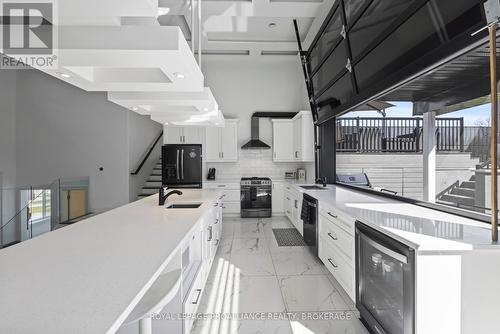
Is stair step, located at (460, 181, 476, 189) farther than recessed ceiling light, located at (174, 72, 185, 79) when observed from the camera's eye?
Yes

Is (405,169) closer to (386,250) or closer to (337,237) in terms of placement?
(337,237)

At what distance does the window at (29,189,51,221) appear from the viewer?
201 inches

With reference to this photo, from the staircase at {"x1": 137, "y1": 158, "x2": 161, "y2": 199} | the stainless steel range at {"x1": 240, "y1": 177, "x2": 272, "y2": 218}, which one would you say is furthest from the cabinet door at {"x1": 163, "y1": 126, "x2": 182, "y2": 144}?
the stainless steel range at {"x1": 240, "y1": 177, "x2": 272, "y2": 218}

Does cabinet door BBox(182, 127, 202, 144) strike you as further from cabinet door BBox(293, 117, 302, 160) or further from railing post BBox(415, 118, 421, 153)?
railing post BBox(415, 118, 421, 153)

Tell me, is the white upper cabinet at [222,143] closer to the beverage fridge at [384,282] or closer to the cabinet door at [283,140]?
the cabinet door at [283,140]

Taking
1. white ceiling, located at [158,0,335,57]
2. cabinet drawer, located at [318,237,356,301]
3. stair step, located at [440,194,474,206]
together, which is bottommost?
cabinet drawer, located at [318,237,356,301]

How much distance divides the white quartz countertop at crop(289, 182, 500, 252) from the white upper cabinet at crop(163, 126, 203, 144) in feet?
13.7

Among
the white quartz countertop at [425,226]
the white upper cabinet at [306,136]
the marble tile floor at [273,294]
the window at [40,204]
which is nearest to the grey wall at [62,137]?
the window at [40,204]

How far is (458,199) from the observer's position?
6.84 feet

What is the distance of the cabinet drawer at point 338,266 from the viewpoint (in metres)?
2.19

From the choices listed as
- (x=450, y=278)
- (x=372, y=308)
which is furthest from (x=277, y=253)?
(x=450, y=278)

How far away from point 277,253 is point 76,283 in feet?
9.85

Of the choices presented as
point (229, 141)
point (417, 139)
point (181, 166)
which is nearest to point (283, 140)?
point (229, 141)

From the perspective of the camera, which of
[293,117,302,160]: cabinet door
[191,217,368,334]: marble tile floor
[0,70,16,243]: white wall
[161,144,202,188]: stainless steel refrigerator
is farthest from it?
[0,70,16,243]: white wall
